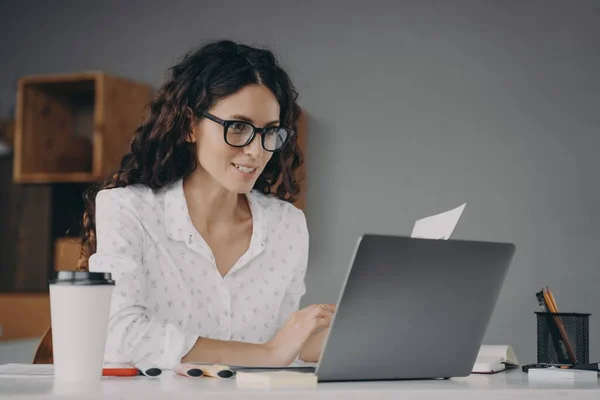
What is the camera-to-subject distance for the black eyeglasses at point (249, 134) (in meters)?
1.81

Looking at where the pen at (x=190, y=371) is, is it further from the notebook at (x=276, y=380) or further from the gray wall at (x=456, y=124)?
the gray wall at (x=456, y=124)

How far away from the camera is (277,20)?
3.96m

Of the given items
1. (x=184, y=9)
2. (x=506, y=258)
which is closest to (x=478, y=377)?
(x=506, y=258)

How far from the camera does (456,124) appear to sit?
3.72m

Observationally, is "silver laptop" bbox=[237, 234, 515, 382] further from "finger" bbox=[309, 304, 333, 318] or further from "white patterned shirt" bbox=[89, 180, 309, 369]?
"white patterned shirt" bbox=[89, 180, 309, 369]

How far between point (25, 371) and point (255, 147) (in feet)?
2.39

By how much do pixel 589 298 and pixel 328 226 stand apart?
1.13 metres

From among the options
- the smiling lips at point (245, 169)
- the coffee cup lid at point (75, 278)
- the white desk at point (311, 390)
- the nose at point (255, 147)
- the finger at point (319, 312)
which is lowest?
the white desk at point (311, 390)

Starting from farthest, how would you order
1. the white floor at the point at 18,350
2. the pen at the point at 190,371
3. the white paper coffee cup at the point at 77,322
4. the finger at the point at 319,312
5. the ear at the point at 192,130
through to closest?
the white floor at the point at 18,350 < the ear at the point at 192,130 < the finger at the point at 319,312 < the pen at the point at 190,371 < the white paper coffee cup at the point at 77,322

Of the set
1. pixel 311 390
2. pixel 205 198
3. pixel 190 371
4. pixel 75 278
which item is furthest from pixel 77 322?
pixel 205 198

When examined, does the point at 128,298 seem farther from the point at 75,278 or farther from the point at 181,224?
the point at 75,278

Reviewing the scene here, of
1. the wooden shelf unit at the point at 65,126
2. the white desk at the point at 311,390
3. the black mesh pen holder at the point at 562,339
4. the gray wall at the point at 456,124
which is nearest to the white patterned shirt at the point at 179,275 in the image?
the white desk at the point at 311,390

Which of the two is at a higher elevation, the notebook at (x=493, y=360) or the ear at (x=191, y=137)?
the ear at (x=191, y=137)

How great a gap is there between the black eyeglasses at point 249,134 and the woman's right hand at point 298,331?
1.72 feet
